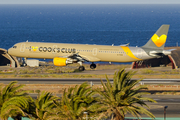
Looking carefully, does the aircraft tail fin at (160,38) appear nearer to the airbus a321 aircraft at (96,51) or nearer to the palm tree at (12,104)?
the airbus a321 aircraft at (96,51)

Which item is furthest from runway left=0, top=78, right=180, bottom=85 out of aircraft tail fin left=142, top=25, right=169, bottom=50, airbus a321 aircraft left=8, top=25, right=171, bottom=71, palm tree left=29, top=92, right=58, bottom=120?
palm tree left=29, top=92, right=58, bottom=120

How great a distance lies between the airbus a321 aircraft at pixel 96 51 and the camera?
55.4 m

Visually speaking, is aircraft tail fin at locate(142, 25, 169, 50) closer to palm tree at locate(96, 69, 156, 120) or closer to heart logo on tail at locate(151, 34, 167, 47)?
heart logo on tail at locate(151, 34, 167, 47)

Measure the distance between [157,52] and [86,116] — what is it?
33553mm

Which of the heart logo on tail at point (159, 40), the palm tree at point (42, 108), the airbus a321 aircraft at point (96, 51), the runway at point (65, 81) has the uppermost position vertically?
the heart logo on tail at point (159, 40)

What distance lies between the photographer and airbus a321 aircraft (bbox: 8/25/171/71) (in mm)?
55375

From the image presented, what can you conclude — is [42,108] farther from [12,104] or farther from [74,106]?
[74,106]

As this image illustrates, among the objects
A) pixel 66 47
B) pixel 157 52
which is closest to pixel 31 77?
pixel 66 47

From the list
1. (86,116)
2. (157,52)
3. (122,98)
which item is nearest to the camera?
(86,116)

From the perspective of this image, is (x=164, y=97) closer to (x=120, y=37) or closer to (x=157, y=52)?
(x=157, y=52)

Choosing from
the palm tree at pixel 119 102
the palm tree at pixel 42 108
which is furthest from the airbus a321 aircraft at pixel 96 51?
the palm tree at pixel 119 102

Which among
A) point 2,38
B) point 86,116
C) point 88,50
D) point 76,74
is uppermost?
point 2,38

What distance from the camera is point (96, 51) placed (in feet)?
185

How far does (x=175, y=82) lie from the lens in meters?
50.1
